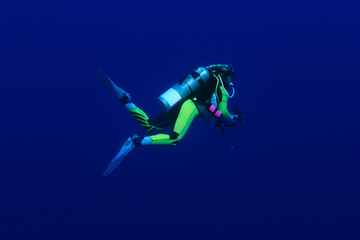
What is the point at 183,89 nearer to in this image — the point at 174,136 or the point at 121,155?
the point at 174,136

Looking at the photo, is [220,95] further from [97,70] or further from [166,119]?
[97,70]

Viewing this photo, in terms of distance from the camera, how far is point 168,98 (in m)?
4.53

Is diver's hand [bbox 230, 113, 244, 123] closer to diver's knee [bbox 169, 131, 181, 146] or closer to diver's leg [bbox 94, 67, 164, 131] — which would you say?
diver's knee [bbox 169, 131, 181, 146]

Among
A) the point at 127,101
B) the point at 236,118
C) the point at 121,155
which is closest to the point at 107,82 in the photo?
the point at 127,101

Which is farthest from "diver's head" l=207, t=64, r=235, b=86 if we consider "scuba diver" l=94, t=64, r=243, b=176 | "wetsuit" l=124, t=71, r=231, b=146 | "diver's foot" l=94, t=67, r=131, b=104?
"diver's foot" l=94, t=67, r=131, b=104

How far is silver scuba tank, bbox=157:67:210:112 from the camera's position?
14.8 feet

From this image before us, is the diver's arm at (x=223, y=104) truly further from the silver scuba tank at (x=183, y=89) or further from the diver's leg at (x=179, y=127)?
the diver's leg at (x=179, y=127)

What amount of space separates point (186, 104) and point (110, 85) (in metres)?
1.13

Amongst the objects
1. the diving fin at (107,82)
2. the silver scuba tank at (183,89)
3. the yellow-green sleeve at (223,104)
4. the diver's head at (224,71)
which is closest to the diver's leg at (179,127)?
the silver scuba tank at (183,89)

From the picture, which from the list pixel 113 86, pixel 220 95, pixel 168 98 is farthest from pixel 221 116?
pixel 113 86

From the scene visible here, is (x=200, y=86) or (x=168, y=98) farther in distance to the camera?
(x=200, y=86)

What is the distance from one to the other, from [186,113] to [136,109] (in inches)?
30.3

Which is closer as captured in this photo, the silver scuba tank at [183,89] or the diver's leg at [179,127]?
the silver scuba tank at [183,89]

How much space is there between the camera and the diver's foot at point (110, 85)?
453 cm
